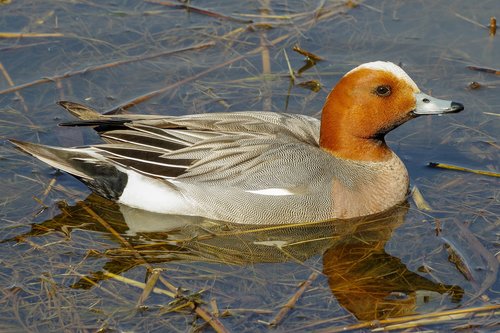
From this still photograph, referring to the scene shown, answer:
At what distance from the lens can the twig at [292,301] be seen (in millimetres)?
5950

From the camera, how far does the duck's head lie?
23.0ft

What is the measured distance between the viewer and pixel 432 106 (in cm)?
700

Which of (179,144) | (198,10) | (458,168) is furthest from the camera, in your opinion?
(198,10)

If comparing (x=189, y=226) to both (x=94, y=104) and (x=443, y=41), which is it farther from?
(x=443, y=41)

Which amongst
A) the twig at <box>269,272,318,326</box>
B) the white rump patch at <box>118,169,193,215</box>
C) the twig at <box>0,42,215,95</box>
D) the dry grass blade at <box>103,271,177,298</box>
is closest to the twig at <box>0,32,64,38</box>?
the twig at <box>0,42,215,95</box>

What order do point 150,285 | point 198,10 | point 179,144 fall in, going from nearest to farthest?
point 150,285
point 179,144
point 198,10

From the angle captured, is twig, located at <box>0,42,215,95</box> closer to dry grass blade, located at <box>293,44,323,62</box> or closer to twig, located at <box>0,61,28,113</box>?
twig, located at <box>0,61,28,113</box>

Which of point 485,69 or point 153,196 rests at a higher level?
point 485,69

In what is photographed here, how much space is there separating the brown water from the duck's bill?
76 cm

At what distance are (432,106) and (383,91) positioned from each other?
0.37 meters

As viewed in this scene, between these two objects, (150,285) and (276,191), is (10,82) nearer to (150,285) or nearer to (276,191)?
(276,191)

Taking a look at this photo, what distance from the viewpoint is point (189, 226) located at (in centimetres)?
706

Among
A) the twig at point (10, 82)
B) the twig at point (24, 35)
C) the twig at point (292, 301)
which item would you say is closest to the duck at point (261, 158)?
the twig at point (292, 301)

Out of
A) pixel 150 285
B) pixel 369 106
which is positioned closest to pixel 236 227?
pixel 150 285
